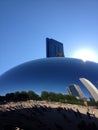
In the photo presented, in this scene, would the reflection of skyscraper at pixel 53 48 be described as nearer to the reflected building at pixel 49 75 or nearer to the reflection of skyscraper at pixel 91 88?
the reflected building at pixel 49 75

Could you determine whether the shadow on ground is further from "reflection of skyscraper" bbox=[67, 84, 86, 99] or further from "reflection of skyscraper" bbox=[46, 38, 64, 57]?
"reflection of skyscraper" bbox=[46, 38, 64, 57]

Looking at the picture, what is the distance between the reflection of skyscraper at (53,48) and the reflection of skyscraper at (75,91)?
2283 millimetres

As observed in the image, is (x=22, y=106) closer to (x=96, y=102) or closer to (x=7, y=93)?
(x=7, y=93)

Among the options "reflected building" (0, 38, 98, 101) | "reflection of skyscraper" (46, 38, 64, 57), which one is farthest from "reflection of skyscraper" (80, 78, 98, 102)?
"reflection of skyscraper" (46, 38, 64, 57)

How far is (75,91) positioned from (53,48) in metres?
3.34

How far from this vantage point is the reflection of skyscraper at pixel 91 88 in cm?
384

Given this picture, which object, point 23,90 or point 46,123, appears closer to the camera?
point 46,123

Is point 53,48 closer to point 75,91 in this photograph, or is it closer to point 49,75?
point 49,75

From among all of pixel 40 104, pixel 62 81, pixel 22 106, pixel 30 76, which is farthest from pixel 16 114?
pixel 30 76

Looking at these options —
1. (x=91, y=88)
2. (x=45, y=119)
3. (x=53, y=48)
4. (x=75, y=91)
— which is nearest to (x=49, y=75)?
(x=75, y=91)

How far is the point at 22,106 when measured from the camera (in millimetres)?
3396

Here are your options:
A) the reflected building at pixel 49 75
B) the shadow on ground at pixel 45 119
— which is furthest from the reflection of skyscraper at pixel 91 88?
the shadow on ground at pixel 45 119

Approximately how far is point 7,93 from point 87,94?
1.70 metres

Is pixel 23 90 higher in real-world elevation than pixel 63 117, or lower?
higher
